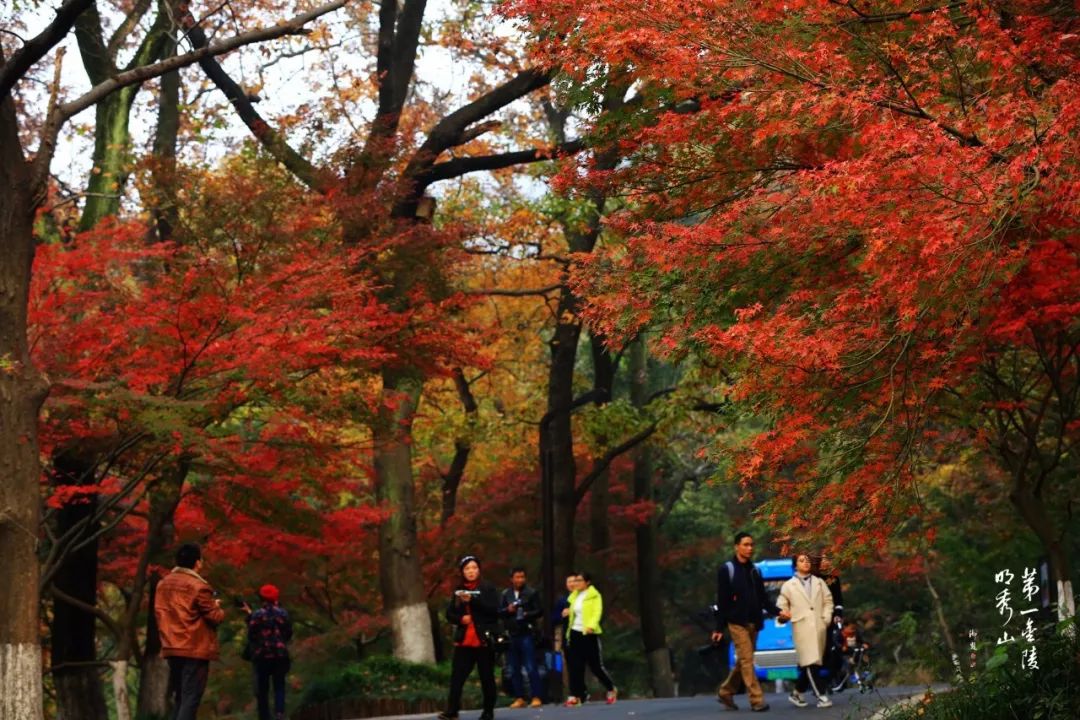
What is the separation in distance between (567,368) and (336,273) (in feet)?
29.3

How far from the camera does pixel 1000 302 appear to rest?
1358 cm

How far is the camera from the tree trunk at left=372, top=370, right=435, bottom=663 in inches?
939

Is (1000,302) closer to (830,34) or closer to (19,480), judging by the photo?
(830,34)

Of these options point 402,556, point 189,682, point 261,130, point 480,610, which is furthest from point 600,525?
point 189,682

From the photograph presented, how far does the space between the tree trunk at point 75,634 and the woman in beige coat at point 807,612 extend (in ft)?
31.3

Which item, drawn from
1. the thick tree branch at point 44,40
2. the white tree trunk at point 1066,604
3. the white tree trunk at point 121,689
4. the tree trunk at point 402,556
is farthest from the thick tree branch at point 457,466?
the thick tree branch at point 44,40

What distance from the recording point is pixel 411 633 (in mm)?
23953

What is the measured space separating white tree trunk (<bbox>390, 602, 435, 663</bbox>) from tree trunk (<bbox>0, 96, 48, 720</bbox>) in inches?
403

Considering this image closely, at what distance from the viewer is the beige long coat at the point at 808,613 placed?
16031mm

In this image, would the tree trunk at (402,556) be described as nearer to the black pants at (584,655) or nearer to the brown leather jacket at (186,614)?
the black pants at (584,655)

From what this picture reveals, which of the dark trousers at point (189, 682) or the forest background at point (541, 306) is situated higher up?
the forest background at point (541, 306)

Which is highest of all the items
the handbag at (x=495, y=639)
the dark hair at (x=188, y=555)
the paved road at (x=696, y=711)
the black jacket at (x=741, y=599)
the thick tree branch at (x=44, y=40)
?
the thick tree branch at (x=44, y=40)

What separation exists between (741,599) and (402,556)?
10049 millimetres

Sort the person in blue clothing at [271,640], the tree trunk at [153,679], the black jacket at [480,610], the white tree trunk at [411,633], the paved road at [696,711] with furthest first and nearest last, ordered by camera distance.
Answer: the white tree trunk at [411,633] < the tree trunk at [153,679] < the person in blue clothing at [271,640] < the paved road at [696,711] < the black jacket at [480,610]
